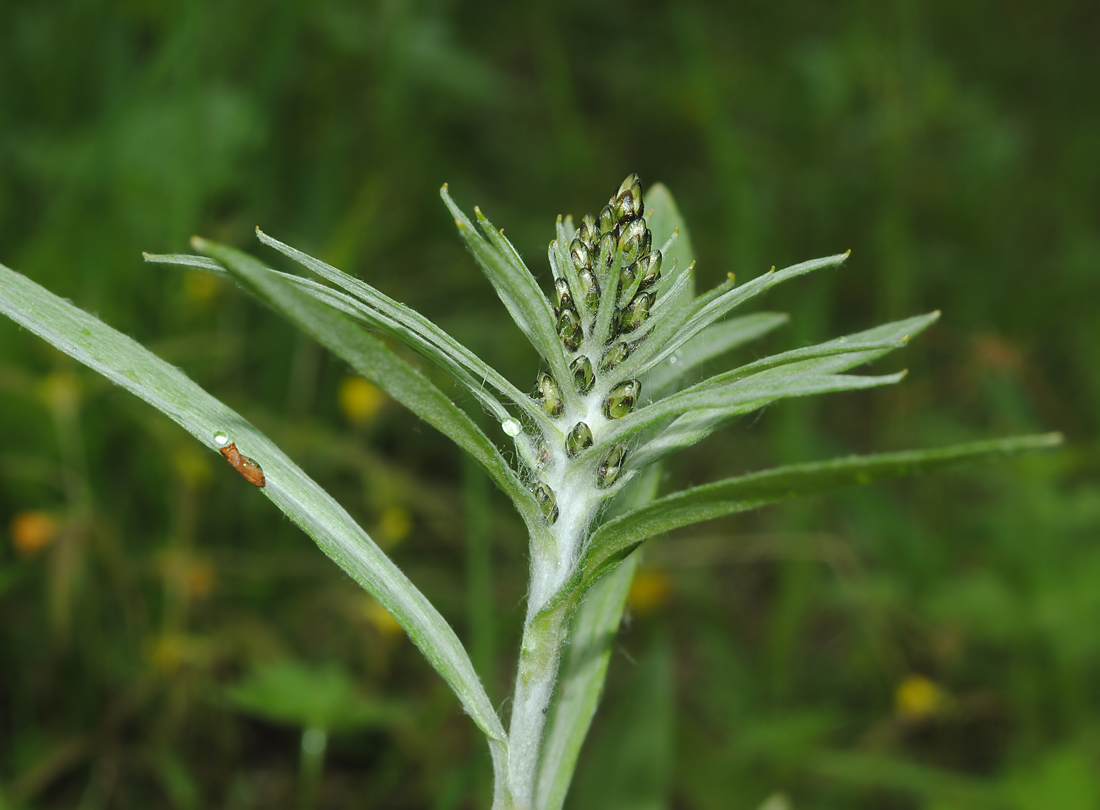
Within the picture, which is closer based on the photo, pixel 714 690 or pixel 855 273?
pixel 714 690

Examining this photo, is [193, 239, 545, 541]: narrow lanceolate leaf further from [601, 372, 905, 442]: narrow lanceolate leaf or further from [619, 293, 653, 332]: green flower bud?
[619, 293, 653, 332]: green flower bud

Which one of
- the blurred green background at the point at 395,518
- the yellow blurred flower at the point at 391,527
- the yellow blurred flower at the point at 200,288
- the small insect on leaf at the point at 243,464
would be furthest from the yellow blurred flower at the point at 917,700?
the yellow blurred flower at the point at 200,288

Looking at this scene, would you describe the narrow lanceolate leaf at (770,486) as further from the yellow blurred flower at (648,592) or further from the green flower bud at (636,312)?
the yellow blurred flower at (648,592)

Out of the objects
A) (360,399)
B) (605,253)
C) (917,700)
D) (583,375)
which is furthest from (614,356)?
(917,700)

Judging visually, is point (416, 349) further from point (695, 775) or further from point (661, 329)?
point (695, 775)

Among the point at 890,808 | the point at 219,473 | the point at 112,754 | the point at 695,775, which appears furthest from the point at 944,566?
the point at 112,754

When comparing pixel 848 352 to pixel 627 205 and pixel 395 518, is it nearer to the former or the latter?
pixel 627 205

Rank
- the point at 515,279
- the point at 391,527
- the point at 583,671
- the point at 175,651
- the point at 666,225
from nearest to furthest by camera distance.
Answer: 1. the point at 515,279
2. the point at 583,671
3. the point at 666,225
4. the point at 175,651
5. the point at 391,527
